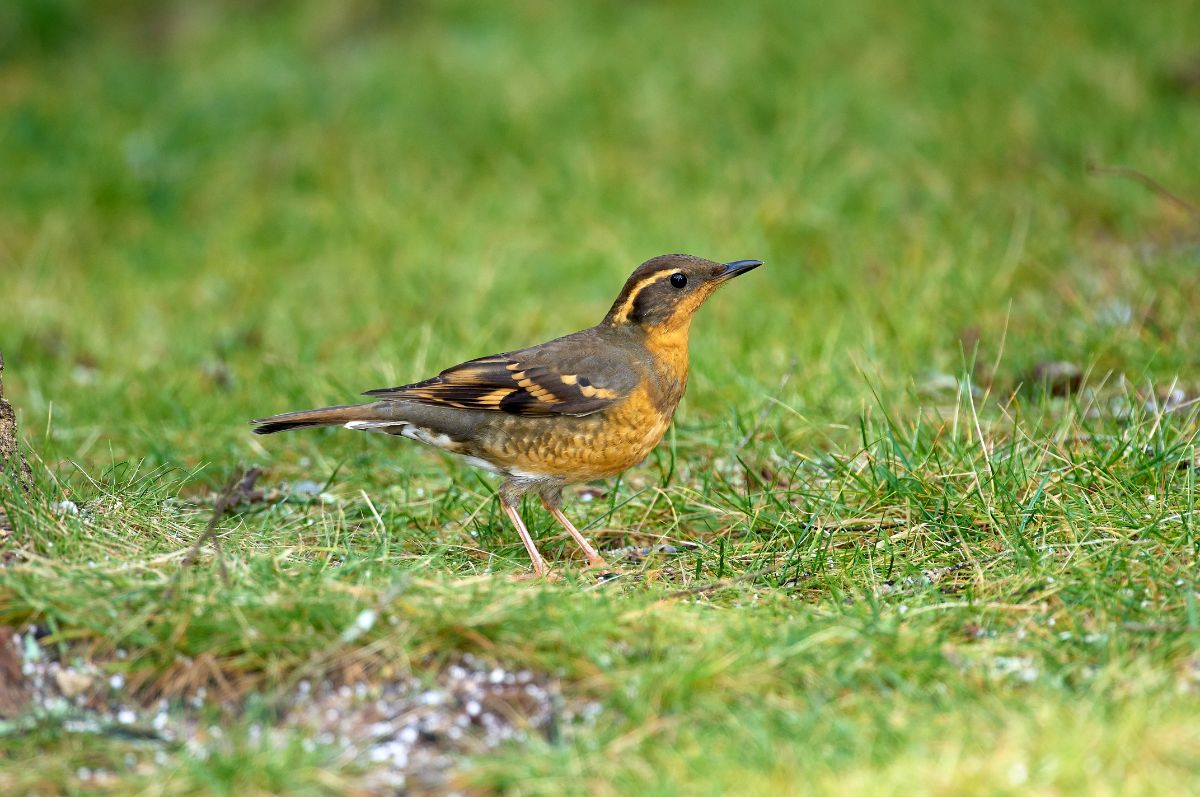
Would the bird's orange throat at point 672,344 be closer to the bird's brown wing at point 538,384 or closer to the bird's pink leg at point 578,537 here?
the bird's brown wing at point 538,384

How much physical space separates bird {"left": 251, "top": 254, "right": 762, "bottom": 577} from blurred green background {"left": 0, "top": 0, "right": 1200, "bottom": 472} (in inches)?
37.8

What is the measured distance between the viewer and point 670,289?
650cm

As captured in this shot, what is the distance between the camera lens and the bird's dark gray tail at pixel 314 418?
5.88 m

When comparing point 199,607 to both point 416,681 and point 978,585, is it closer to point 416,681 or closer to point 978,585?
point 416,681

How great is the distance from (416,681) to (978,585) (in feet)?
6.44

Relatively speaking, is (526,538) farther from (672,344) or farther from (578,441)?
(672,344)

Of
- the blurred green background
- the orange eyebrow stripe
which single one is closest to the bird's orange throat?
the orange eyebrow stripe

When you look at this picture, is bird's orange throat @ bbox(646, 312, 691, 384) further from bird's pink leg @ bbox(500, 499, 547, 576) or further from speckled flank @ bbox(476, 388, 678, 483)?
bird's pink leg @ bbox(500, 499, 547, 576)

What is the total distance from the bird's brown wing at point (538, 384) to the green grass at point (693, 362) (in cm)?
48

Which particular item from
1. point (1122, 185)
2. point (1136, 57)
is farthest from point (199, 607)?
point (1136, 57)

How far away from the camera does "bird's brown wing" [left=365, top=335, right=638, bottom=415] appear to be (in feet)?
19.9

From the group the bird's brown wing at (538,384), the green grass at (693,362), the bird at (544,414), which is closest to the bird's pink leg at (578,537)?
the bird at (544,414)

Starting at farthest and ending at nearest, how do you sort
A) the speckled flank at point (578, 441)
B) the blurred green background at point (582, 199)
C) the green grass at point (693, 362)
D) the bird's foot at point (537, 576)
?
the blurred green background at point (582, 199)
the speckled flank at point (578, 441)
the bird's foot at point (537, 576)
the green grass at point (693, 362)

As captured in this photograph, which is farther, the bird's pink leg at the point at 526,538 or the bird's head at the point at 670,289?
the bird's head at the point at 670,289
